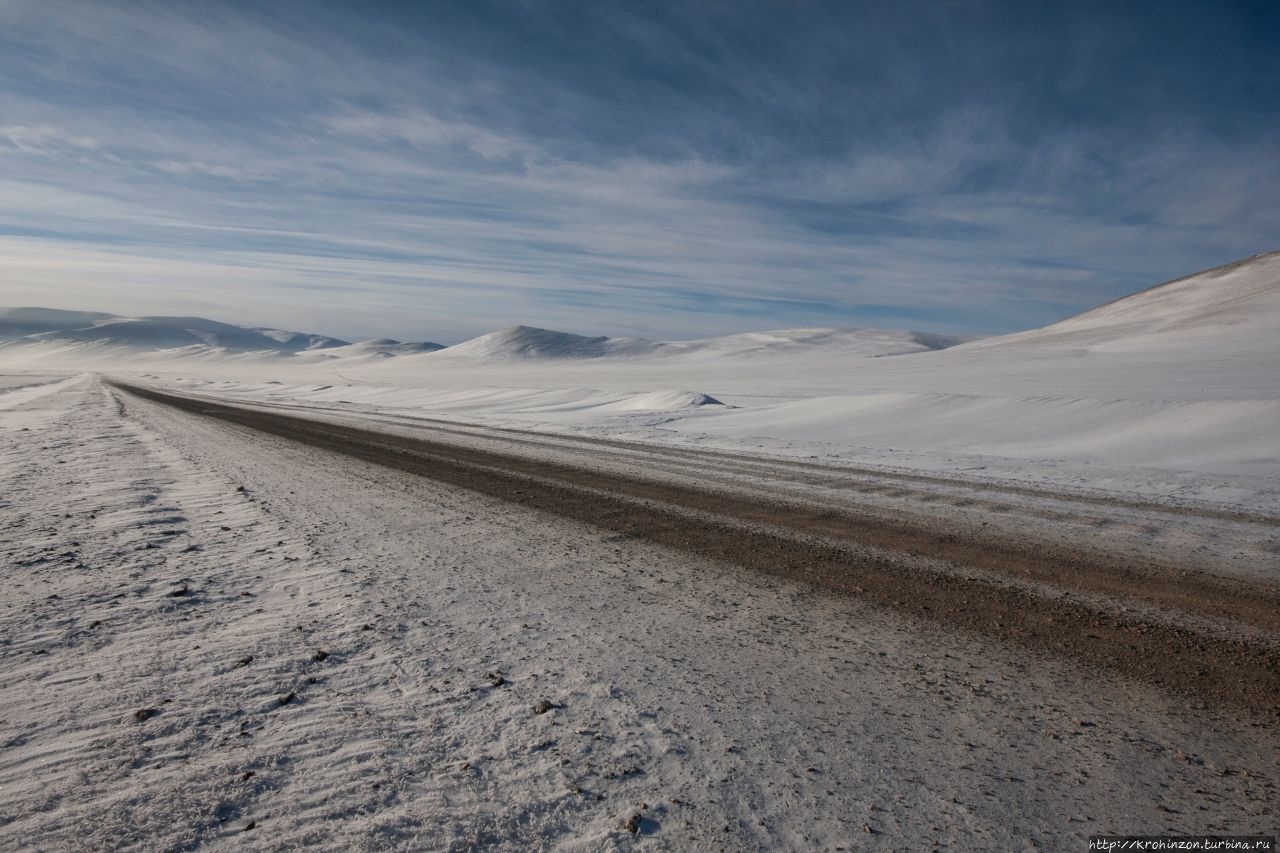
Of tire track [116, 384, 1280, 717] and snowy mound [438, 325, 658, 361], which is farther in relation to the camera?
snowy mound [438, 325, 658, 361]

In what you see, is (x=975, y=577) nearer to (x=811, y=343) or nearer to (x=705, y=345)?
(x=811, y=343)

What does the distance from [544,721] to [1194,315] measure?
100681 millimetres

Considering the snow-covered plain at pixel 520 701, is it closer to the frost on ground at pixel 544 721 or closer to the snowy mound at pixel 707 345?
the frost on ground at pixel 544 721

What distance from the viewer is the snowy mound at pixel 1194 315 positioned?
5862cm

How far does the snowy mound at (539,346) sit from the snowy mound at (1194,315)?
315ft

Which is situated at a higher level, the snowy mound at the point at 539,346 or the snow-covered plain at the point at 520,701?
the snowy mound at the point at 539,346

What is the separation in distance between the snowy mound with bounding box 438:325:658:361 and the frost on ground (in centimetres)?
15848

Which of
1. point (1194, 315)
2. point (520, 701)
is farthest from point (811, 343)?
point (520, 701)

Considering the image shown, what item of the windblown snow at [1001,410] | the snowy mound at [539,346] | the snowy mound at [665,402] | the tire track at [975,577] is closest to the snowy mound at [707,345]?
the snowy mound at [539,346]

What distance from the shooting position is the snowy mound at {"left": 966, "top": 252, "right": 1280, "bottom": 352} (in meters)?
58.6

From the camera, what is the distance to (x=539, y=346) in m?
181

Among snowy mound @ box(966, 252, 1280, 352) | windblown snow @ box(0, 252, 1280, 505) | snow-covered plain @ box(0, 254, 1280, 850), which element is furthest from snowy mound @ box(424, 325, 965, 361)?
snow-covered plain @ box(0, 254, 1280, 850)

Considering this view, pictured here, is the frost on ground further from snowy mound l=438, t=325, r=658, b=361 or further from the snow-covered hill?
snowy mound l=438, t=325, r=658, b=361

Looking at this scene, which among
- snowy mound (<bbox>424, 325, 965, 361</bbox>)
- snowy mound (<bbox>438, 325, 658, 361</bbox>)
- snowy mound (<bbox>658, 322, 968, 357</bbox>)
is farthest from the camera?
snowy mound (<bbox>438, 325, 658, 361</bbox>)
